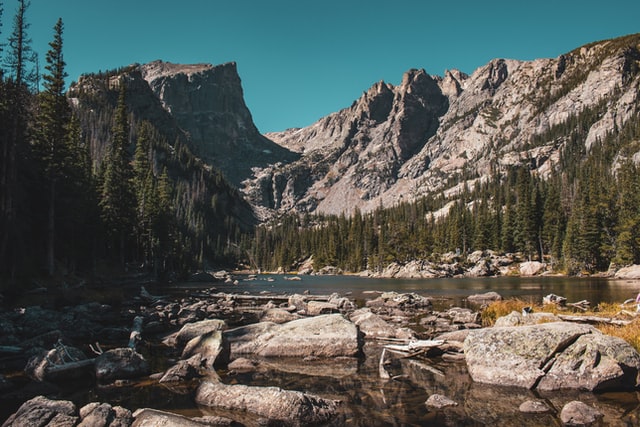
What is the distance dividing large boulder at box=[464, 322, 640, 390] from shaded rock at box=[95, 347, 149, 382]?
11090 mm

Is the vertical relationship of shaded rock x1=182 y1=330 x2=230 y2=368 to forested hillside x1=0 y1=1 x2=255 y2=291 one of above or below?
below

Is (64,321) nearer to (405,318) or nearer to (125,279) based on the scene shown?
(405,318)

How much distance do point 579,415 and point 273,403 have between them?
7.19 metres

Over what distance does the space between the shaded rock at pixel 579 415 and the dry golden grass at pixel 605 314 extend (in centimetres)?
511

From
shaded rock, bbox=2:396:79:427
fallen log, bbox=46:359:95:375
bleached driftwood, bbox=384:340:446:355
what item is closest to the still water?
bleached driftwood, bbox=384:340:446:355

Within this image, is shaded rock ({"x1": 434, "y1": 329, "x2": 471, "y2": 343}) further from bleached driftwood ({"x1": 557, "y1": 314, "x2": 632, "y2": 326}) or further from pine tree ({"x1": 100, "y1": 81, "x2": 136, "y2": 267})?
pine tree ({"x1": 100, "y1": 81, "x2": 136, "y2": 267})

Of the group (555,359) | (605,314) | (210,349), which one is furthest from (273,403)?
(605,314)

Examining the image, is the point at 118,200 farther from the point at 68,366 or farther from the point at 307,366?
the point at 307,366

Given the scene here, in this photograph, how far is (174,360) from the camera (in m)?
14.5

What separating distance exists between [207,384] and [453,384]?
7.41m

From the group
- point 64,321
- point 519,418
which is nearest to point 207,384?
point 519,418

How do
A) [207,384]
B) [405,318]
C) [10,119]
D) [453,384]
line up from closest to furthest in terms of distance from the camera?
[207,384]
[453,384]
[405,318]
[10,119]

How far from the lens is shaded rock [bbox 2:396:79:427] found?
784 cm

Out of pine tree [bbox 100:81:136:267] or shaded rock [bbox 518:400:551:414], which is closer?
shaded rock [bbox 518:400:551:414]
